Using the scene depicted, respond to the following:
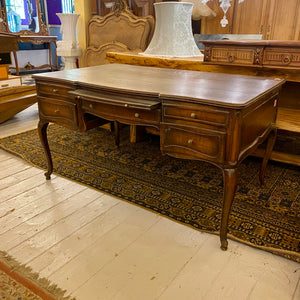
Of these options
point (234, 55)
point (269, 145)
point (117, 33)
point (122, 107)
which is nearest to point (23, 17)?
point (117, 33)

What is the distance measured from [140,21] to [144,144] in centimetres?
254

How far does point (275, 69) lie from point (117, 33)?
131 inches

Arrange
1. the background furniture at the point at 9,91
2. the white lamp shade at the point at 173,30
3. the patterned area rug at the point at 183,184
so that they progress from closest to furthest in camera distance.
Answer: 1. the patterned area rug at the point at 183,184
2. the white lamp shade at the point at 173,30
3. the background furniture at the point at 9,91

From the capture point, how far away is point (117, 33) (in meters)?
5.09

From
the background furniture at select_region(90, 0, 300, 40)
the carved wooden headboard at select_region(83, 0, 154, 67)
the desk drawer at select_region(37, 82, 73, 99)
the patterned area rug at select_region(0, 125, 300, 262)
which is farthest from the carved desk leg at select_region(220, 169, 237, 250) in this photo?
the carved wooden headboard at select_region(83, 0, 154, 67)

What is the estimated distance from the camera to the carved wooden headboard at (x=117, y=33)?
4840 millimetres

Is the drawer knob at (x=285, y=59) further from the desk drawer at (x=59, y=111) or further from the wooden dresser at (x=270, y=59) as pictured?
the desk drawer at (x=59, y=111)

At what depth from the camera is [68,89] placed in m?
2.02

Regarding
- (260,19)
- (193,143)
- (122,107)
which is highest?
(260,19)

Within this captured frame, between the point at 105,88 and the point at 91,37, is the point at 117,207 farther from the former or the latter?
the point at 91,37

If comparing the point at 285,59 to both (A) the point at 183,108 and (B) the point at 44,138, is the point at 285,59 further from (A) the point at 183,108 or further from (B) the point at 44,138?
(B) the point at 44,138

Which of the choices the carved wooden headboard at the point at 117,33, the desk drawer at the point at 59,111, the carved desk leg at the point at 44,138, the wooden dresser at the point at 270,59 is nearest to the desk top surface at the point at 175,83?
the desk drawer at the point at 59,111

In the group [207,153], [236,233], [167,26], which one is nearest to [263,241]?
[236,233]

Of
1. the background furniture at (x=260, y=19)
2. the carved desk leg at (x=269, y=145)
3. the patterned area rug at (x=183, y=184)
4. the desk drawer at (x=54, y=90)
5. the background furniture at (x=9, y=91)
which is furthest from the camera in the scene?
the background furniture at (x=260, y=19)
